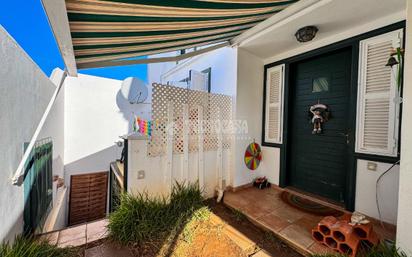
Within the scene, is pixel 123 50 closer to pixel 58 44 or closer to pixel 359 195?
pixel 58 44

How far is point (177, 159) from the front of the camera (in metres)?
3.28

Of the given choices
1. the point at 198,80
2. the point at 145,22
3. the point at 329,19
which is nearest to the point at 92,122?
the point at 198,80

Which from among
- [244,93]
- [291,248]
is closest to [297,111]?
[244,93]

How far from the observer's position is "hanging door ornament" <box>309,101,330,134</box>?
11.3 ft

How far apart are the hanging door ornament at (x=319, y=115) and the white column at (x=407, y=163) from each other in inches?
73.0

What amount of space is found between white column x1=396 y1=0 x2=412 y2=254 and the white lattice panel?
2.67 metres

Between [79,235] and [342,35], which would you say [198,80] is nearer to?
[342,35]

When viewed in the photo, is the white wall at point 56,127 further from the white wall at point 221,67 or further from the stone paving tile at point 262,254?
the stone paving tile at point 262,254

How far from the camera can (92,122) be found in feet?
19.6

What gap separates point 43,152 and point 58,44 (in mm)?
2459

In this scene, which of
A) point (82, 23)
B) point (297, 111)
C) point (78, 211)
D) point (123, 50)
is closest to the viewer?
point (82, 23)

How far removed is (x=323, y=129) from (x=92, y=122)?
679 centimetres

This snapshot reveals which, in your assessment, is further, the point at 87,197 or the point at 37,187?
the point at 87,197

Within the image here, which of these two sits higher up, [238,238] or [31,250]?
[31,250]
